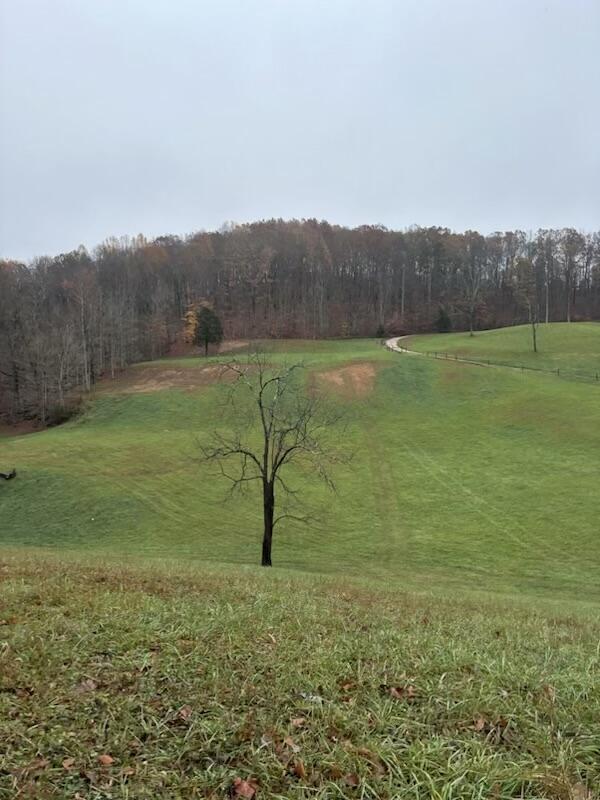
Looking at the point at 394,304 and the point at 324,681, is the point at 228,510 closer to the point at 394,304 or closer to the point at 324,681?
the point at 324,681

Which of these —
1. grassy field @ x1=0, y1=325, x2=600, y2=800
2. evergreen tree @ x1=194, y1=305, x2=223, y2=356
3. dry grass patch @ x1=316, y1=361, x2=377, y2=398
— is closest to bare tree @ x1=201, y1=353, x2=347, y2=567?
dry grass patch @ x1=316, y1=361, x2=377, y2=398

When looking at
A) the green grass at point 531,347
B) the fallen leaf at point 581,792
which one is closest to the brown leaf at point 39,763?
the fallen leaf at point 581,792

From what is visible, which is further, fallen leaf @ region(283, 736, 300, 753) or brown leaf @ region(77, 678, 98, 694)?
brown leaf @ region(77, 678, 98, 694)

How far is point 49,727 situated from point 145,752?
841 mm

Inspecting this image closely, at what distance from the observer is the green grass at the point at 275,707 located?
11.9 feet

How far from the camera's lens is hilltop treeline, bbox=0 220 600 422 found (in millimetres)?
92625

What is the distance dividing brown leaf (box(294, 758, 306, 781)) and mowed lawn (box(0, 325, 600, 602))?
15.2 metres

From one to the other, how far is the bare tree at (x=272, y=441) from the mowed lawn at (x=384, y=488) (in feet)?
5.17

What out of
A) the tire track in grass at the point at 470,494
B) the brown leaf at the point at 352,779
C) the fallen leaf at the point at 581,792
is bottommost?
the tire track in grass at the point at 470,494

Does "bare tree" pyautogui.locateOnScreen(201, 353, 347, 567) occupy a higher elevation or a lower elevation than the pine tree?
lower

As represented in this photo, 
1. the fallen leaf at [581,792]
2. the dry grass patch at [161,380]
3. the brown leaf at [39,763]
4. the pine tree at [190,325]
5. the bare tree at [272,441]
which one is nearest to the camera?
the fallen leaf at [581,792]

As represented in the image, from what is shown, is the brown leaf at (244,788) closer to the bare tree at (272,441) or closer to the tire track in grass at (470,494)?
the bare tree at (272,441)

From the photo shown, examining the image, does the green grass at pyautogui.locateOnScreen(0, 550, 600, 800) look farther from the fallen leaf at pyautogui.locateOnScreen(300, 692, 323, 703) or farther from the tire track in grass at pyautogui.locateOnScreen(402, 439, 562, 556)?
the tire track in grass at pyautogui.locateOnScreen(402, 439, 562, 556)

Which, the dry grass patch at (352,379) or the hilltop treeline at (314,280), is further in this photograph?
the hilltop treeline at (314,280)
